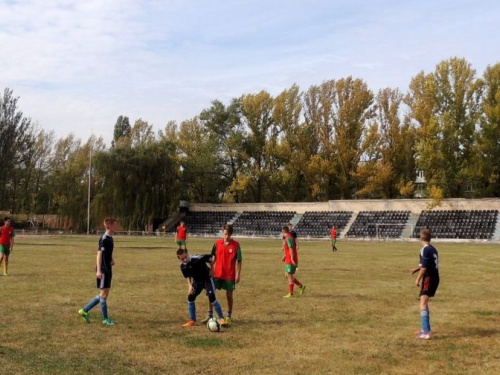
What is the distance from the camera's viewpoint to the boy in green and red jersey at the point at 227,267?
1066 cm

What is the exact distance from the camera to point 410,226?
56938 millimetres

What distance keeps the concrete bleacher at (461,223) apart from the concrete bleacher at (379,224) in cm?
191

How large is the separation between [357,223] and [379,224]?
279 cm

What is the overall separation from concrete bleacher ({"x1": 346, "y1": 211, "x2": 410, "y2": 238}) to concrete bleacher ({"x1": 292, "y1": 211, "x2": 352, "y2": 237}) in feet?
5.18

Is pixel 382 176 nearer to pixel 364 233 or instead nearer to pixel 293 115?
pixel 364 233

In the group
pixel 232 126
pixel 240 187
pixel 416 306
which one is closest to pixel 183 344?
pixel 416 306

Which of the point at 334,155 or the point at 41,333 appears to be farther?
the point at 334,155

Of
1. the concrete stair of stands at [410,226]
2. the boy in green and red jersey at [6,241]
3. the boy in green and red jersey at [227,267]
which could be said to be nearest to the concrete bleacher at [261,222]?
the concrete stair of stands at [410,226]

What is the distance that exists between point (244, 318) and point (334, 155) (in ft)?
190

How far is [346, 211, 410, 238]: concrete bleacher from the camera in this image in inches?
2240

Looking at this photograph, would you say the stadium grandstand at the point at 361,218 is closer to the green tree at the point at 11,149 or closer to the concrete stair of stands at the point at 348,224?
the concrete stair of stands at the point at 348,224

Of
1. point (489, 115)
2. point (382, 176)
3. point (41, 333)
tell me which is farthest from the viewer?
point (382, 176)

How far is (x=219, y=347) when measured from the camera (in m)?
8.55

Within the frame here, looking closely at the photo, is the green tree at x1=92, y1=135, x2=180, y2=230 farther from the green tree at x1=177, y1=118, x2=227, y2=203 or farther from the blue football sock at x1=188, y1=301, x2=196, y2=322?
the blue football sock at x1=188, y1=301, x2=196, y2=322
